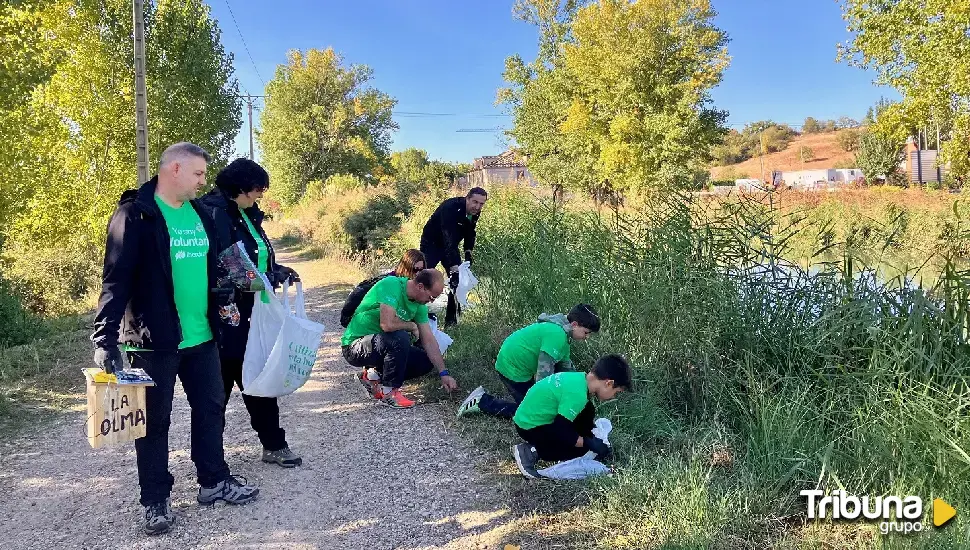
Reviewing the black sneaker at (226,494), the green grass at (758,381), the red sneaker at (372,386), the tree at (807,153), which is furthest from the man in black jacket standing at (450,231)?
the tree at (807,153)

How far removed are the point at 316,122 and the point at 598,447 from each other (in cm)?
3603

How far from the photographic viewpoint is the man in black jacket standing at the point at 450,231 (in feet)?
23.3

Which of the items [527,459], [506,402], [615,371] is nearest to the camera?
[615,371]

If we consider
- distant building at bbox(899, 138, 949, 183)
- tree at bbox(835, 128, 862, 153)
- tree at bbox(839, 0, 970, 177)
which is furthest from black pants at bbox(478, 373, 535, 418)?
tree at bbox(835, 128, 862, 153)

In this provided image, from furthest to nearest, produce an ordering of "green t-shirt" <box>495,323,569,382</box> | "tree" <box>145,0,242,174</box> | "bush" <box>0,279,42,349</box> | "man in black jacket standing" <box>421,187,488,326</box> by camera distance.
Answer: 1. "tree" <box>145,0,242,174</box>
2. "bush" <box>0,279,42,349</box>
3. "man in black jacket standing" <box>421,187,488,326</box>
4. "green t-shirt" <box>495,323,569,382</box>

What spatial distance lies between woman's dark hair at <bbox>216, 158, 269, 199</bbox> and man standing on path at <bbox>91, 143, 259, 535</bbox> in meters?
0.43

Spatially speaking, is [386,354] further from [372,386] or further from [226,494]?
[226,494]

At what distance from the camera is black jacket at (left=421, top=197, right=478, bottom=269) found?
7113 mm

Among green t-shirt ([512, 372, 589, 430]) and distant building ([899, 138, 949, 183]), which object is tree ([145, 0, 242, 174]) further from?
distant building ([899, 138, 949, 183])

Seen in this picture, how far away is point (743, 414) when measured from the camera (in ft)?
12.4

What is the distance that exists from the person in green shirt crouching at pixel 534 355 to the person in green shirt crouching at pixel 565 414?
573mm

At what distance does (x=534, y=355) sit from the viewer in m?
4.40

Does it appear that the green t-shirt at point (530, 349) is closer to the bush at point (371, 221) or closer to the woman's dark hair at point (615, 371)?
the woman's dark hair at point (615, 371)

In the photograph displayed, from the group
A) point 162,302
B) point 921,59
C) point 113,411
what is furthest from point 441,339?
point 921,59
